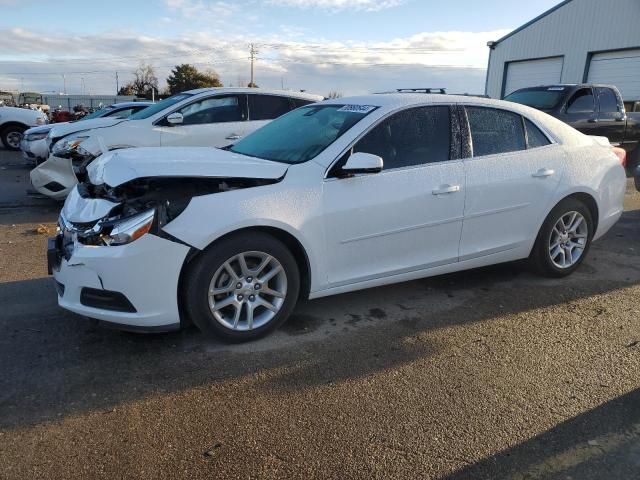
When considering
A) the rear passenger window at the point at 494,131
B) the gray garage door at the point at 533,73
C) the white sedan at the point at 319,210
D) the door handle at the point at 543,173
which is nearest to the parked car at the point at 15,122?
the white sedan at the point at 319,210

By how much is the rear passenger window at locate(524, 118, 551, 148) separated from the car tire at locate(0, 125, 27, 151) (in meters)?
16.2

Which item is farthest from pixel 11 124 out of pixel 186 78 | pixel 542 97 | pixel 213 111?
pixel 186 78

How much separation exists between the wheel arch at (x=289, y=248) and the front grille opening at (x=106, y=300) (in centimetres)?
33

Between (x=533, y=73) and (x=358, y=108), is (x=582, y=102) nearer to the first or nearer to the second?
(x=358, y=108)

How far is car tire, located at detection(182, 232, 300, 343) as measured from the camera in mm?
3377

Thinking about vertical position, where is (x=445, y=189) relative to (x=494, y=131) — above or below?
below

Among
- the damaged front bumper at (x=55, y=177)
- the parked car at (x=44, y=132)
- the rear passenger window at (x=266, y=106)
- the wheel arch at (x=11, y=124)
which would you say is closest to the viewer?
the damaged front bumper at (x=55, y=177)

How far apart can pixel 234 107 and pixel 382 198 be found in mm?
5031

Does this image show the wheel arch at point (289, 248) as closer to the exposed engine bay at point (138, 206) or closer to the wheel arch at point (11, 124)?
the exposed engine bay at point (138, 206)

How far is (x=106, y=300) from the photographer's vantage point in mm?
3297

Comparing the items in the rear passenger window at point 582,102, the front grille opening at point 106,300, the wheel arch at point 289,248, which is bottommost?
the front grille opening at point 106,300

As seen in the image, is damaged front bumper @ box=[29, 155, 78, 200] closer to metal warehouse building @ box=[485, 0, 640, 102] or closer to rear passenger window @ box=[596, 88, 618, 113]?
rear passenger window @ box=[596, 88, 618, 113]

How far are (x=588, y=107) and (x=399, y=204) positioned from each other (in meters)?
8.95

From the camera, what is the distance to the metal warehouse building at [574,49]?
19.6 meters
